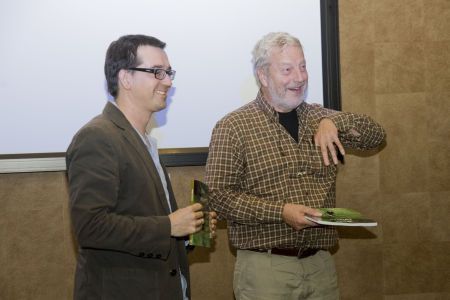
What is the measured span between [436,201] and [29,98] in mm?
2421

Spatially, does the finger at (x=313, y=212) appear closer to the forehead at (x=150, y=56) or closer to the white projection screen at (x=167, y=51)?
the forehead at (x=150, y=56)

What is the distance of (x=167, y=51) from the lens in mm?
3090

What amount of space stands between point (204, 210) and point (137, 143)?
1.14ft

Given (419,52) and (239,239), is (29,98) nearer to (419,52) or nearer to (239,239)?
(239,239)

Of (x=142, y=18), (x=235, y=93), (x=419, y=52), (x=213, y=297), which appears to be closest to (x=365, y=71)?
(x=419, y=52)

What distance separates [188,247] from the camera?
7.20ft

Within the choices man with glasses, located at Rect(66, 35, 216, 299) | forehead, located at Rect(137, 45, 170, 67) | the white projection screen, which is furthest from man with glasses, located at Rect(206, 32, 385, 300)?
the white projection screen

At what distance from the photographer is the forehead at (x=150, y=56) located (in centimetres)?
195

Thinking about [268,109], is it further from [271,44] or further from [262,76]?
[271,44]

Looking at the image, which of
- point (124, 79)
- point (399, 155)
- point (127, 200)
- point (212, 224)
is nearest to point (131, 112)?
point (124, 79)

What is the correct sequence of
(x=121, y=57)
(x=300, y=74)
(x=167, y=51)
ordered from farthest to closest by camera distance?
1. (x=167, y=51)
2. (x=300, y=74)
3. (x=121, y=57)

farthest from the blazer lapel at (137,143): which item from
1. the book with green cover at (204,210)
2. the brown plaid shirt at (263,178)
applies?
the brown plaid shirt at (263,178)

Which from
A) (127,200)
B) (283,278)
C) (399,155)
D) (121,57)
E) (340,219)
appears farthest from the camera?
(399,155)

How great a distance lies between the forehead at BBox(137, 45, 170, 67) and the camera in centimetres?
195
